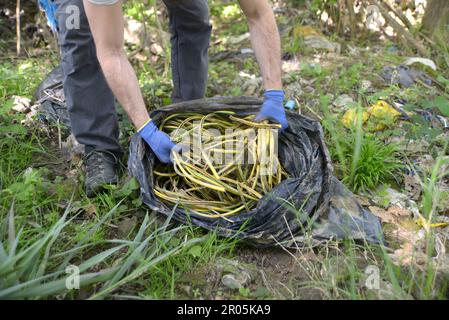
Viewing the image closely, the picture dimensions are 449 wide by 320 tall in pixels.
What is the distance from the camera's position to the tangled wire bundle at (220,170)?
1.87m

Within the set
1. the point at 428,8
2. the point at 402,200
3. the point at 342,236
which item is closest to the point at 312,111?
the point at 402,200

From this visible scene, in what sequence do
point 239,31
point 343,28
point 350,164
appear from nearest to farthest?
1. point 350,164
2. point 343,28
3. point 239,31

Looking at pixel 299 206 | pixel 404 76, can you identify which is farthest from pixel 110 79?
pixel 404 76

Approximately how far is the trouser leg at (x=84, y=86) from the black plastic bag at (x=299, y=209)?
0.32 metres

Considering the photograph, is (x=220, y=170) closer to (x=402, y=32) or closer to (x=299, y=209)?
(x=299, y=209)

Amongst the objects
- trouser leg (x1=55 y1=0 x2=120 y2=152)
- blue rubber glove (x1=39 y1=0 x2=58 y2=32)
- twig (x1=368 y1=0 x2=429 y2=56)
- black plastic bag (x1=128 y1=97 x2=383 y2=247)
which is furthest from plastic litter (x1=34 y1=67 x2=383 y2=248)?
twig (x1=368 y1=0 x2=429 y2=56)

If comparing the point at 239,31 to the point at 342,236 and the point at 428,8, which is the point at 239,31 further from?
the point at 342,236

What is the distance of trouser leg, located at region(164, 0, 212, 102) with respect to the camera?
236 centimetres

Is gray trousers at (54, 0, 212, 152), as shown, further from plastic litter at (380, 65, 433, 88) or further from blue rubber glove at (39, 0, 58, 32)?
plastic litter at (380, 65, 433, 88)

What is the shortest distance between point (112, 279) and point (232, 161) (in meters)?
0.74

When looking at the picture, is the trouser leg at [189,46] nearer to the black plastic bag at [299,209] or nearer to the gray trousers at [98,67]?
the gray trousers at [98,67]

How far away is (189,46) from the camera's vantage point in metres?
2.46

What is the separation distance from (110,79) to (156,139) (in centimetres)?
32

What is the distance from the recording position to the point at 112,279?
1496 mm
